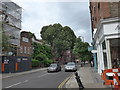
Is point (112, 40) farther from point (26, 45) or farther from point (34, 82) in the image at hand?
point (26, 45)

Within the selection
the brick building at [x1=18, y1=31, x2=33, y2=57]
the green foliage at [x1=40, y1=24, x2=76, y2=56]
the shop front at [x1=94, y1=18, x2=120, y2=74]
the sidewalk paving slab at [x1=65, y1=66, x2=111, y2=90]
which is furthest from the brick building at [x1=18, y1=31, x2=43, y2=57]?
the shop front at [x1=94, y1=18, x2=120, y2=74]

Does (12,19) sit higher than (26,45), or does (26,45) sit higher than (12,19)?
(12,19)

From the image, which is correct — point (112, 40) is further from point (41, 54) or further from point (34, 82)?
point (41, 54)

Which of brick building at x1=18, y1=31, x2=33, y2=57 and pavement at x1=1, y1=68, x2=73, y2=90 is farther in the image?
brick building at x1=18, y1=31, x2=33, y2=57

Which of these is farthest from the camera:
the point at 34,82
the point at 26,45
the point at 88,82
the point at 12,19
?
the point at 26,45

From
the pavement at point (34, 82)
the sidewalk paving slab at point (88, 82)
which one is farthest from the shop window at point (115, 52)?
the pavement at point (34, 82)

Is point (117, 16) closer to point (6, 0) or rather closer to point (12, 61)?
point (12, 61)

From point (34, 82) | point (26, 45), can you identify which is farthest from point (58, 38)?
point (34, 82)

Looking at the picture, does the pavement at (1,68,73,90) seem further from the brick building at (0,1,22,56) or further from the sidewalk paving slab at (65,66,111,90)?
the brick building at (0,1,22,56)

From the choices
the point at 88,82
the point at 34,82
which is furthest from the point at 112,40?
the point at 34,82

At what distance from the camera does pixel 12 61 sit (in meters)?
24.4

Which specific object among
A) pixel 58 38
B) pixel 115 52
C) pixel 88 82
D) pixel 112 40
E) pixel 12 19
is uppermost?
pixel 12 19

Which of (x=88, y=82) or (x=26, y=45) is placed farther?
(x=26, y=45)

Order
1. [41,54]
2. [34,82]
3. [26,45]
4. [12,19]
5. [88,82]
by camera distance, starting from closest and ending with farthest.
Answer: [88,82], [34,82], [12,19], [26,45], [41,54]
